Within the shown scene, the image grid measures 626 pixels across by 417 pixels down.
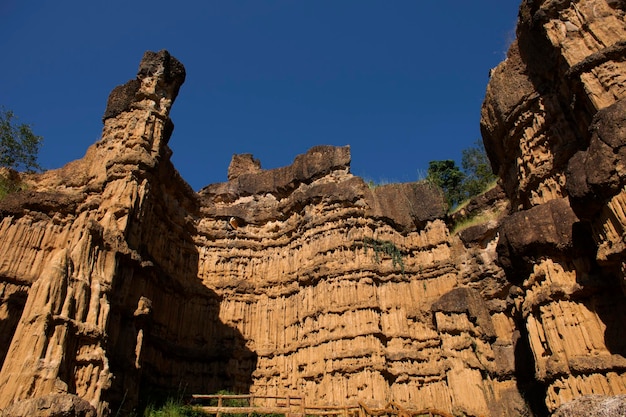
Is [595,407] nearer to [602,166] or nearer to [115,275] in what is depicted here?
[602,166]

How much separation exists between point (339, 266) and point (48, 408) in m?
15.3

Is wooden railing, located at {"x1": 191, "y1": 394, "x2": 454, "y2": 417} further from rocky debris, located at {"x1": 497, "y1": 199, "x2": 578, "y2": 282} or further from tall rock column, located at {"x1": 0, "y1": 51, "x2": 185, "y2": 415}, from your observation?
rocky debris, located at {"x1": 497, "y1": 199, "x2": 578, "y2": 282}

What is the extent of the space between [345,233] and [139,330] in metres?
11.7

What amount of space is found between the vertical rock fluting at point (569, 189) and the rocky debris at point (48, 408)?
459 inches

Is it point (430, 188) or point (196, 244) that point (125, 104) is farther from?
point (430, 188)

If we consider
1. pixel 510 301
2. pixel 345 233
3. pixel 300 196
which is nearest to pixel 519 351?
pixel 510 301

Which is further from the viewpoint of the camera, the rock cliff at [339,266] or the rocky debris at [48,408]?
the rock cliff at [339,266]

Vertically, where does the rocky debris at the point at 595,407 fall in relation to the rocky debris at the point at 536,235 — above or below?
below

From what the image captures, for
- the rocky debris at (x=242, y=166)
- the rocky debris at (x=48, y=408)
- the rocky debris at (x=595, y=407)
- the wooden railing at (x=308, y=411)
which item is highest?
the rocky debris at (x=242, y=166)

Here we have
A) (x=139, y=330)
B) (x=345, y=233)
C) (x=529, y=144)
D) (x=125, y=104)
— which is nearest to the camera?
(x=529, y=144)

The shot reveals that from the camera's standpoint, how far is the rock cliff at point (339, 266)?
11.9m

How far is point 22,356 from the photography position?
446 inches

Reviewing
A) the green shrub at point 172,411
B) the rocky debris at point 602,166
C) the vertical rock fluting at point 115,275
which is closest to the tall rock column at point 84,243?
the vertical rock fluting at point 115,275

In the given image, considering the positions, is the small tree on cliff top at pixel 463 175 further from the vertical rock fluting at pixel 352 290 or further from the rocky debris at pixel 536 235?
the rocky debris at pixel 536 235
